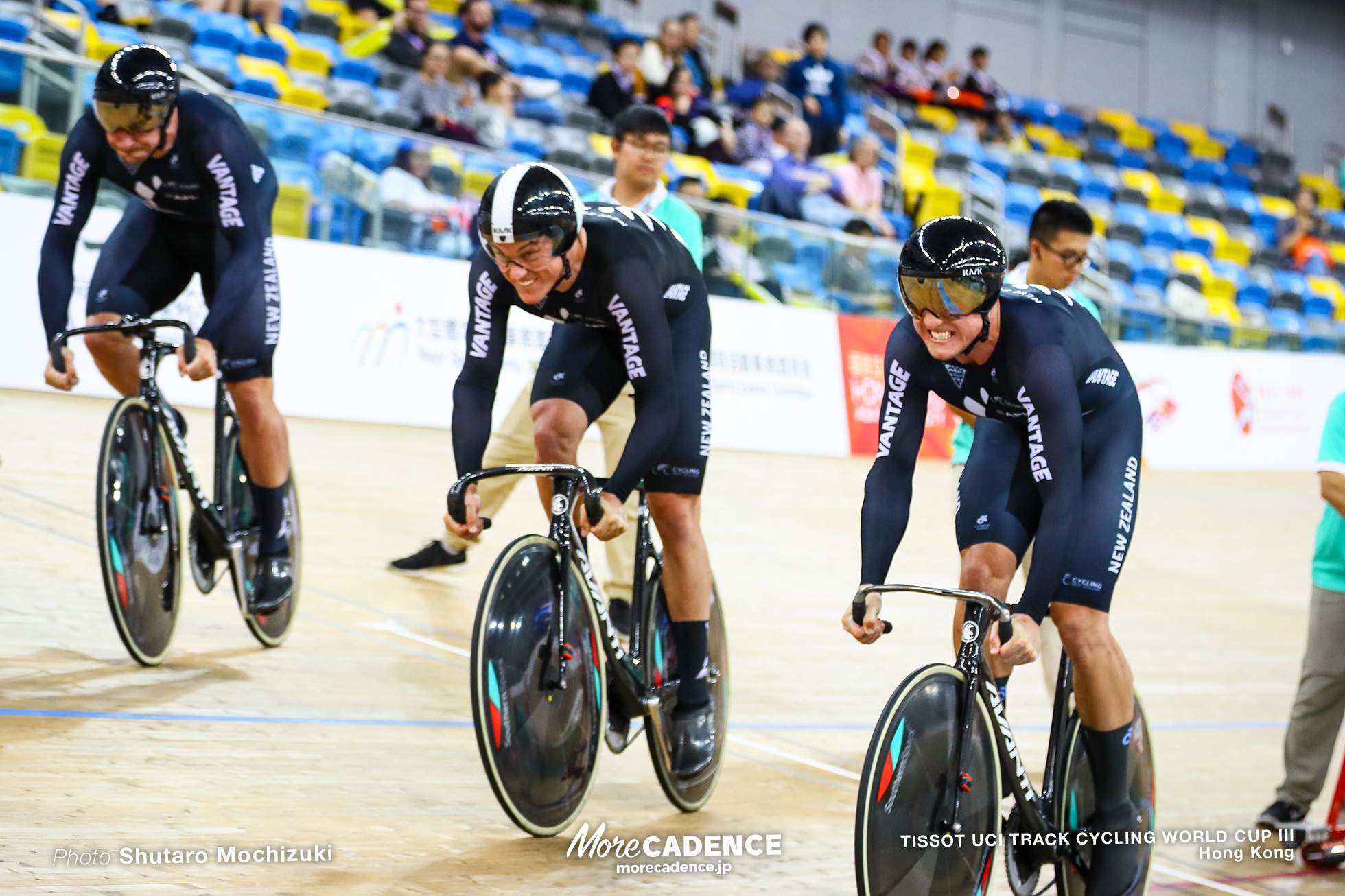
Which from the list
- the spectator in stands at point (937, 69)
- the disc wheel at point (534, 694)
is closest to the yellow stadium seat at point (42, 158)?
the disc wheel at point (534, 694)

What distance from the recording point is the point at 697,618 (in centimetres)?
361

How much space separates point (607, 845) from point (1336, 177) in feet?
77.5

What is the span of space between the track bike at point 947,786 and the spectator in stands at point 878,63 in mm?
15231

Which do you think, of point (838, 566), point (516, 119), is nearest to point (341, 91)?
point (516, 119)

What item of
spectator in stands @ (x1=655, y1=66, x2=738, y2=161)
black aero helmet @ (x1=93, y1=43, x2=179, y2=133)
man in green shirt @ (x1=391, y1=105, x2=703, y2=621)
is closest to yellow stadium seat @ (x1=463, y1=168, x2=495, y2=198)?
man in green shirt @ (x1=391, y1=105, x2=703, y2=621)

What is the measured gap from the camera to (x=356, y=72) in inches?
446

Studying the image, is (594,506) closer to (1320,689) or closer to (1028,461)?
(1028,461)

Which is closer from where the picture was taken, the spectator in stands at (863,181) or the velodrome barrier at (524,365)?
the velodrome barrier at (524,365)

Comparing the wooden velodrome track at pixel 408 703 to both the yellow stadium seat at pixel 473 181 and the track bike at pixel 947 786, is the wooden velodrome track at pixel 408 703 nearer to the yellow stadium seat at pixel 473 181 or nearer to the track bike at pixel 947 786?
the track bike at pixel 947 786

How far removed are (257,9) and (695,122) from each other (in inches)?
153

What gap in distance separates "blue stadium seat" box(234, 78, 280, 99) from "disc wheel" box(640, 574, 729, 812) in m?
7.78

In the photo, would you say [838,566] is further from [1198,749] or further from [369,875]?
[369,875]

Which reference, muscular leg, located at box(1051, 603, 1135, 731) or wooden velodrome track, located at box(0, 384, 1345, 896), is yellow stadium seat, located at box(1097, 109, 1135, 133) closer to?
wooden velodrome track, located at box(0, 384, 1345, 896)

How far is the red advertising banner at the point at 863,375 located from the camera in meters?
10.6
